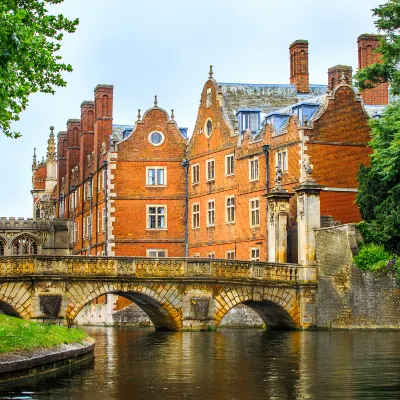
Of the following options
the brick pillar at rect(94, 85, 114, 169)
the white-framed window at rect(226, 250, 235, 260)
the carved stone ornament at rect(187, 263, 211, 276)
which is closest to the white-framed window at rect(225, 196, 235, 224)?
the white-framed window at rect(226, 250, 235, 260)

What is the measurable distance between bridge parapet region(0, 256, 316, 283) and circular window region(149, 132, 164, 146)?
Result: 788 inches

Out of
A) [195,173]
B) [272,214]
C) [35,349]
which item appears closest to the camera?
[35,349]

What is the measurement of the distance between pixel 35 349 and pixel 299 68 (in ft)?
130

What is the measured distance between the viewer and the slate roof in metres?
54.4

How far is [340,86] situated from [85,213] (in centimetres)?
2430

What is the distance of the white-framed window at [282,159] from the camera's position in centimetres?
4731

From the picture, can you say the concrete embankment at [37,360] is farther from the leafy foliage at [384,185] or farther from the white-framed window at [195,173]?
the white-framed window at [195,173]

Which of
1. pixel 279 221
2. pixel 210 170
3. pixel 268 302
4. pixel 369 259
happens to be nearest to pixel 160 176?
pixel 210 170

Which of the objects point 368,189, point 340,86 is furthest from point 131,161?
point 368,189

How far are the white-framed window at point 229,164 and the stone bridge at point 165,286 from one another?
13560 mm

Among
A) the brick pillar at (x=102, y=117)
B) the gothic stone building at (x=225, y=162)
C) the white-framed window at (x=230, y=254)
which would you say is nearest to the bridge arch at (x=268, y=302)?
the gothic stone building at (x=225, y=162)

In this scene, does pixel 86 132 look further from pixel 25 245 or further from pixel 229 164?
pixel 229 164

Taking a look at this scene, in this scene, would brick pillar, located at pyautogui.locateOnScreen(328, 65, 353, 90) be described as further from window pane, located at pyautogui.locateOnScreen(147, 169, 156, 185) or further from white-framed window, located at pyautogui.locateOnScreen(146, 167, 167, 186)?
window pane, located at pyautogui.locateOnScreen(147, 169, 156, 185)

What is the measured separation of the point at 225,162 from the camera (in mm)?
53375
